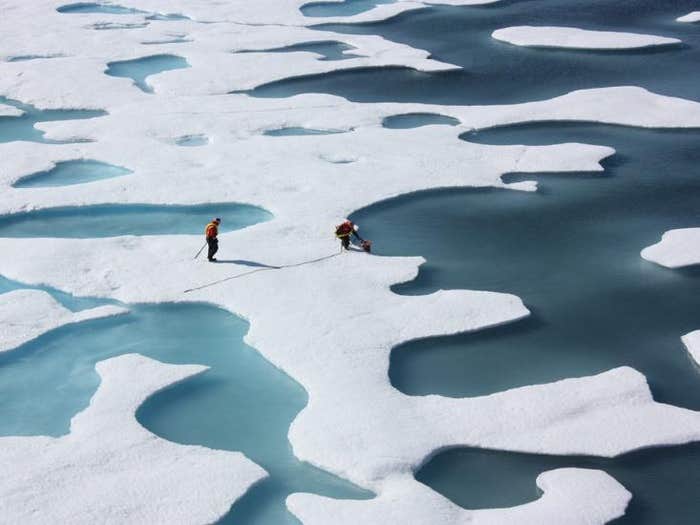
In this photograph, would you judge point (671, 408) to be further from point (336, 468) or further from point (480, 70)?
point (480, 70)

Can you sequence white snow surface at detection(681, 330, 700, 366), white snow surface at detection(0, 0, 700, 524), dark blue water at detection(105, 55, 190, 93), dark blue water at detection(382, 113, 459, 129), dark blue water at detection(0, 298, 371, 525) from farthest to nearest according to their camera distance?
1. dark blue water at detection(105, 55, 190, 93)
2. dark blue water at detection(382, 113, 459, 129)
3. white snow surface at detection(681, 330, 700, 366)
4. dark blue water at detection(0, 298, 371, 525)
5. white snow surface at detection(0, 0, 700, 524)

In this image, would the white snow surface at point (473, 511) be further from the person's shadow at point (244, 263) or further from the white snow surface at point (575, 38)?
the white snow surface at point (575, 38)

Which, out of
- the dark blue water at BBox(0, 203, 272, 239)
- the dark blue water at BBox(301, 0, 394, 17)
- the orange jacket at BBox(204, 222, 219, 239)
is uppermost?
the dark blue water at BBox(301, 0, 394, 17)

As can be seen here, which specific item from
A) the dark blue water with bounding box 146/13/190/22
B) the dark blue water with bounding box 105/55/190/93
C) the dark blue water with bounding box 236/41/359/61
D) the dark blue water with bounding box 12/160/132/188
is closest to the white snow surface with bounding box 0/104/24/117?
the dark blue water with bounding box 105/55/190/93

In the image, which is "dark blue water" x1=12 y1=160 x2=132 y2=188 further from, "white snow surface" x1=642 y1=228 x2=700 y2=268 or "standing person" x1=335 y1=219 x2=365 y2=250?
"white snow surface" x1=642 y1=228 x2=700 y2=268

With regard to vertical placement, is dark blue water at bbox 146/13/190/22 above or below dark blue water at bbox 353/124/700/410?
above
